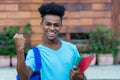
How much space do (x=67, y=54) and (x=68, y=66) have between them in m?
0.09

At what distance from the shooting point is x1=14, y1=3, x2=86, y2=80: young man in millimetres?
2803

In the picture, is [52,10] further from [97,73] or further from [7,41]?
[7,41]

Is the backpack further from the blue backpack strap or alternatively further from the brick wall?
the brick wall

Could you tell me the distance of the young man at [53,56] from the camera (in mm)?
2803

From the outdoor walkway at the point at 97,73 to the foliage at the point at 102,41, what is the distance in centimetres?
36

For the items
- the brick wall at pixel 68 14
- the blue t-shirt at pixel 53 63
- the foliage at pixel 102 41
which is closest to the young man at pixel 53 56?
the blue t-shirt at pixel 53 63

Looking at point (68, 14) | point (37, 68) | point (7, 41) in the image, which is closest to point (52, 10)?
point (37, 68)

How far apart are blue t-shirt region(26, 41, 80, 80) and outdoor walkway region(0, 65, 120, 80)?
12.5ft

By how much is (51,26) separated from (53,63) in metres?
0.28

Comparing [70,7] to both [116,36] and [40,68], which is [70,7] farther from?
[40,68]

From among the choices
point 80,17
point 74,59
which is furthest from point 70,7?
point 74,59

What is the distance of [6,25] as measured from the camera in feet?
26.1

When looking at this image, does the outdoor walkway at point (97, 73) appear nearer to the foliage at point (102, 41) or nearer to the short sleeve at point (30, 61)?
the foliage at point (102, 41)

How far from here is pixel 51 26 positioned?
2.96 metres
